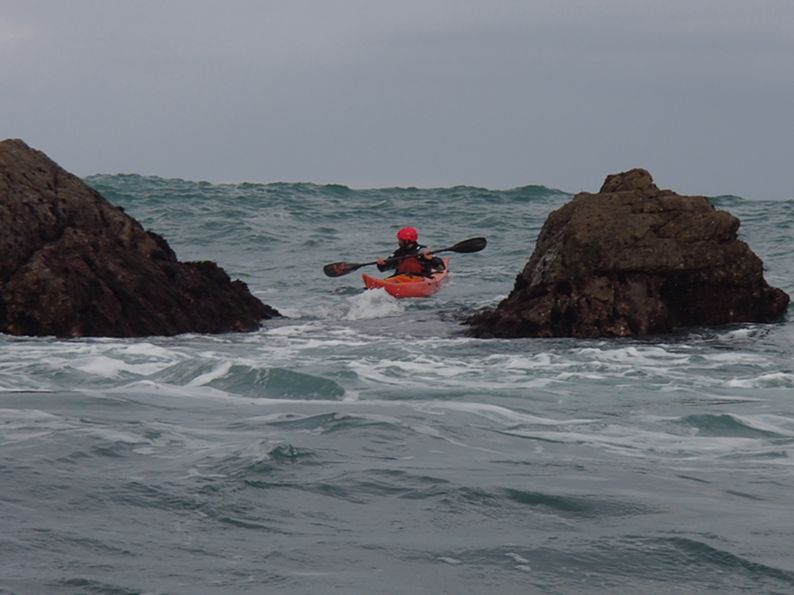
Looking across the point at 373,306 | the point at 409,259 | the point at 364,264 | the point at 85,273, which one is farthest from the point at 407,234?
the point at 85,273

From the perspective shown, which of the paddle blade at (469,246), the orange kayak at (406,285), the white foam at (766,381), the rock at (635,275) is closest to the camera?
the white foam at (766,381)

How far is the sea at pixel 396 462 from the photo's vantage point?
4.76 m

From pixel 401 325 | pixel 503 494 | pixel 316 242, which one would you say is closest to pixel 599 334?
pixel 401 325

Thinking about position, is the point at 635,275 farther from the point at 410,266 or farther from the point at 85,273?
the point at 85,273

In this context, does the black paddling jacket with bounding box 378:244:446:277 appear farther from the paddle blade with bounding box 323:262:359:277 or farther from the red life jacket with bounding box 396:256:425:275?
the paddle blade with bounding box 323:262:359:277

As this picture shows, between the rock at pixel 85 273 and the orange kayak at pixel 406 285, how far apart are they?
8.94 feet

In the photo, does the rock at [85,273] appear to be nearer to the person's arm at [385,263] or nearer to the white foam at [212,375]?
the white foam at [212,375]

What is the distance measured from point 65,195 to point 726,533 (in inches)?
384

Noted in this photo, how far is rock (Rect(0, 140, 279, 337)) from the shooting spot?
12.3 metres

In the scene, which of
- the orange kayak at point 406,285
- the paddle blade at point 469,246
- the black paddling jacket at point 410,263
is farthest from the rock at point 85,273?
the paddle blade at point 469,246

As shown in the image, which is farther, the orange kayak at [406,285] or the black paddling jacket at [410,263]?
the black paddling jacket at [410,263]

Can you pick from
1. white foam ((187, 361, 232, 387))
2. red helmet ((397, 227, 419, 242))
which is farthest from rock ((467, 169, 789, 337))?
red helmet ((397, 227, 419, 242))

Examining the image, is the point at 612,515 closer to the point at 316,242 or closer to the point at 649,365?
the point at 649,365

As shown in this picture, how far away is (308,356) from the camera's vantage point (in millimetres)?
11445
